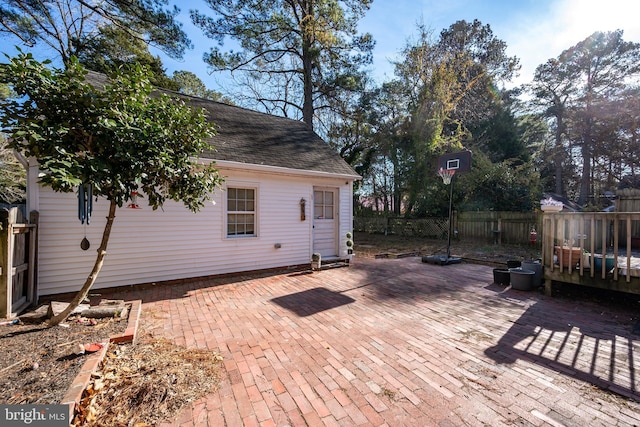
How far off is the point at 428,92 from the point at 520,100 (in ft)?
40.1

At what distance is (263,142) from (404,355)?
656 centimetres

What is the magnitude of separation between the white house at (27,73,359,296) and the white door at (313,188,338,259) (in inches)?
1.1

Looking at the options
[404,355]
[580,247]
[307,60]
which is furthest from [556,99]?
[404,355]

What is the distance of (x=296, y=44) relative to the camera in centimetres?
1417

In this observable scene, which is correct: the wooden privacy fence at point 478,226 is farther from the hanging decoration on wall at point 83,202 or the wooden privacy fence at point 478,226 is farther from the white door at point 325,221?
the hanging decoration on wall at point 83,202

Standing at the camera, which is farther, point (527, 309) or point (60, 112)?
point (527, 309)

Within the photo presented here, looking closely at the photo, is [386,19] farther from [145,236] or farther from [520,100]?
[520,100]

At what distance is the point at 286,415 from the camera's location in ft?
6.70

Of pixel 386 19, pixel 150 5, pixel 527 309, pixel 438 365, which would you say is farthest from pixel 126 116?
pixel 150 5

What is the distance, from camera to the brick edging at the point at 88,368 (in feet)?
6.25

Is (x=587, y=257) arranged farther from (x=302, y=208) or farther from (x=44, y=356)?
(x=44, y=356)

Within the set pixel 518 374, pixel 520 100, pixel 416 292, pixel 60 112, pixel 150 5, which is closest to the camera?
pixel 518 374

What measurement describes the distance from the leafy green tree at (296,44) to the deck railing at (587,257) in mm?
12156

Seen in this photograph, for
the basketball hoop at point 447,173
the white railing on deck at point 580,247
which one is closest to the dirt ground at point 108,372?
the white railing on deck at point 580,247
